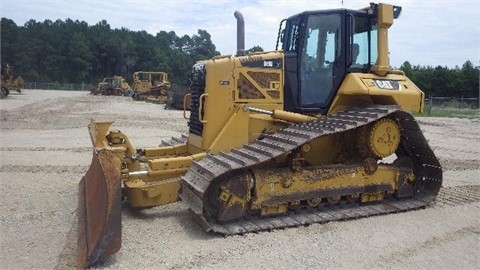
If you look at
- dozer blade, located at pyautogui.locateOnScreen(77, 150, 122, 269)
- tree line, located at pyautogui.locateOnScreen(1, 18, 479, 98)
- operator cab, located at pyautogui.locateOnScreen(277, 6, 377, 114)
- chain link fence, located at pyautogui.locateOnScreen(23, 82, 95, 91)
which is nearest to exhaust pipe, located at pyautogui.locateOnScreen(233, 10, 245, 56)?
operator cab, located at pyautogui.locateOnScreen(277, 6, 377, 114)

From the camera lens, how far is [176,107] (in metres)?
29.5

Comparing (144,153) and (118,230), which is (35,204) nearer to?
(144,153)


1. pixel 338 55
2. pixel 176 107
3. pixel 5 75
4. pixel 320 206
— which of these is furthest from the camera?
pixel 5 75

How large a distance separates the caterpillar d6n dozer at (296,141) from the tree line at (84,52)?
214ft

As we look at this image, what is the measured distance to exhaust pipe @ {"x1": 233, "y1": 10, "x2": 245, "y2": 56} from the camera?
732 cm

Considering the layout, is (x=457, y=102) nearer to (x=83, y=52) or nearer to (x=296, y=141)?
(x=296, y=141)

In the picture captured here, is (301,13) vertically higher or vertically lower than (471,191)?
higher

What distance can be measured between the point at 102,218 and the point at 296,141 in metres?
2.52

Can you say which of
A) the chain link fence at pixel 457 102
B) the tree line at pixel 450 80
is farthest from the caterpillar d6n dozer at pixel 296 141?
the tree line at pixel 450 80

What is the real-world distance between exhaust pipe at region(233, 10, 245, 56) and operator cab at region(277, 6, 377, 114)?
0.73 metres

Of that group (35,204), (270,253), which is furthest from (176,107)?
(270,253)

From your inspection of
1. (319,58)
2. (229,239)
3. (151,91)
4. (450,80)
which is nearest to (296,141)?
(229,239)

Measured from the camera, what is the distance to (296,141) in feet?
19.1

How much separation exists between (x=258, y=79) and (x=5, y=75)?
1595 inches
